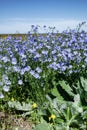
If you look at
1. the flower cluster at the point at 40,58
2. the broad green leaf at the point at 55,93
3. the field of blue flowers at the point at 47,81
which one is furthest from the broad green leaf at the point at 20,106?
the broad green leaf at the point at 55,93

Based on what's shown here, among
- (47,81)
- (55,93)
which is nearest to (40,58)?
(47,81)

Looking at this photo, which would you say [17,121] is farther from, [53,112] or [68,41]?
[68,41]

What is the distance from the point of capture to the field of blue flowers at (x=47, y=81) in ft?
13.5

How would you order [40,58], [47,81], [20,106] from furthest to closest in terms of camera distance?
[40,58]
[47,81]
[20,106]

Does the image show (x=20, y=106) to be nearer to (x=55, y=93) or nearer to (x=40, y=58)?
(x=55, y=93)

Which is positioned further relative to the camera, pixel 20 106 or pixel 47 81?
pixel 47 81

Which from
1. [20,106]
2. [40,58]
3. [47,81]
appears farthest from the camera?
[40,58]

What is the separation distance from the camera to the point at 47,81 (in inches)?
207

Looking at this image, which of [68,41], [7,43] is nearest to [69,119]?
[68,41]

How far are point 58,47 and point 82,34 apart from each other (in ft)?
2.95

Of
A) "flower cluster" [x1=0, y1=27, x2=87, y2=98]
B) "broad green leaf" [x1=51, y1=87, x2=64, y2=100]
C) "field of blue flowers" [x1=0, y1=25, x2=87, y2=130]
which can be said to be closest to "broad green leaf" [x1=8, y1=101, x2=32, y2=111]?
"field of blue flowers" [x1=0, y1=25, x2=87, y2=130]

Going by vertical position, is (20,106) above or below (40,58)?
below

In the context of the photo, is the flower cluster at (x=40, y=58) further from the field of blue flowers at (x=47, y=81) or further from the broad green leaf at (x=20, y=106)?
the broad green leaf at (x=20, y=106)

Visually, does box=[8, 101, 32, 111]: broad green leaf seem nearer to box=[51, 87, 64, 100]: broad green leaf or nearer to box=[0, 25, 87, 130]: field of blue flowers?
box=[0, 25, 87, 130]: field of blue flowers
